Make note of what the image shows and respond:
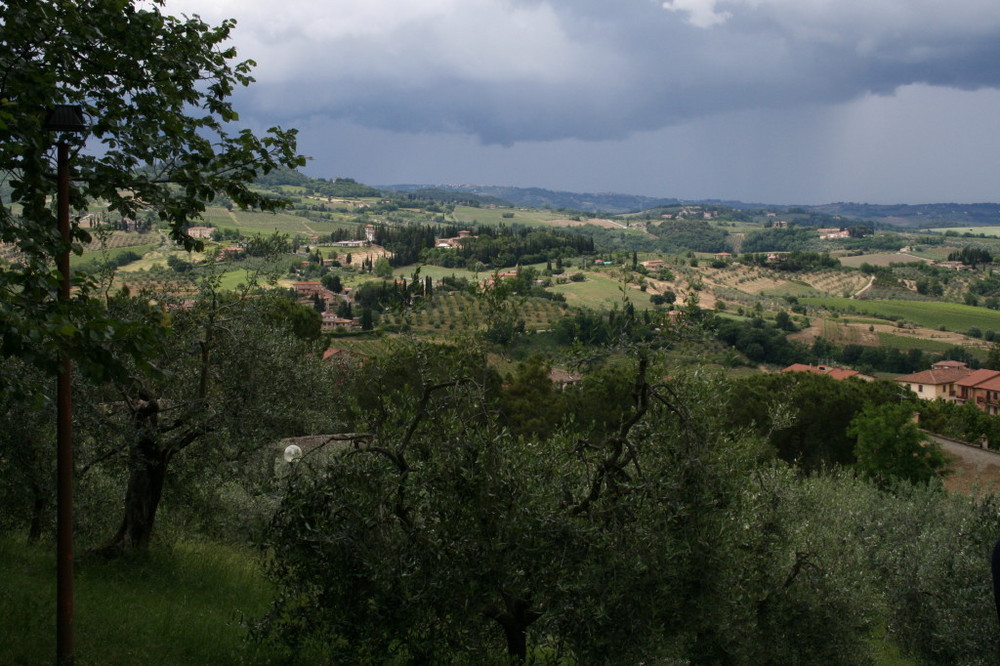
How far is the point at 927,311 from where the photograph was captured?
12044 centimetres

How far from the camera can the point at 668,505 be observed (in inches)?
319

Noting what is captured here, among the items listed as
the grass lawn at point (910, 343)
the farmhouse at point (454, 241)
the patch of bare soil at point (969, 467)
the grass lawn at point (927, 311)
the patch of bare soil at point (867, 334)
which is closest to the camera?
the farmhouse at point (454, 241)

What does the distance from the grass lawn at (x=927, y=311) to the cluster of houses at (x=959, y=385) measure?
111 ft

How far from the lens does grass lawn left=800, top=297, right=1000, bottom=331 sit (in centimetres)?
11314

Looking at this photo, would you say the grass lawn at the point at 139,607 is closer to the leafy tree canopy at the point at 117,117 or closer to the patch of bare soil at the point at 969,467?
the leafy tree canopy at the point at 117,117

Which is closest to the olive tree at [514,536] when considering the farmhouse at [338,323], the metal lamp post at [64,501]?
the metal lamp post at [64,501]

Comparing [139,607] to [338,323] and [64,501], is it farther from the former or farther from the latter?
[338,323]

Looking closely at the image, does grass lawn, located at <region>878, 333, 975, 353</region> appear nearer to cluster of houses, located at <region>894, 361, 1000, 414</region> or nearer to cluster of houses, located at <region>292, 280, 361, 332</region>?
cluster of houses, located at <region>894, 361, 1000, 414</region>

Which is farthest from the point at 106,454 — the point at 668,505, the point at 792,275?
the point at 792,275

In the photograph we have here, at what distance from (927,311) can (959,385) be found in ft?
155

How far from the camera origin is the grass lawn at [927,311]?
113 metres

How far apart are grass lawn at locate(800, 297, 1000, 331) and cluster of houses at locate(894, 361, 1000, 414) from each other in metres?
33.9

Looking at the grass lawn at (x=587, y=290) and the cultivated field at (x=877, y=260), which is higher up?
the cultivated field at (x=877, y=260)

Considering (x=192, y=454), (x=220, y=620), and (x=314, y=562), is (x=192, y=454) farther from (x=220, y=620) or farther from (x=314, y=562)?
(x=314, y=562)
